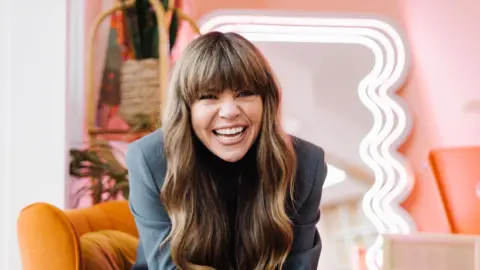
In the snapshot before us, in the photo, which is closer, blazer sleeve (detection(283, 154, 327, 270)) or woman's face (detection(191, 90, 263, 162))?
woman's face (detection(191, 90, 263, 162))

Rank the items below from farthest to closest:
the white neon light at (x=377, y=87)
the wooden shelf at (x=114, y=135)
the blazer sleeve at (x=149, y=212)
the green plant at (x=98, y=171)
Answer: the white neon light at (x=377, y=87) → the wooden shelf at (x=114, y=135) → the green plant at (x=98, y=171) → the blazer sleeve at (x=149, y=212)

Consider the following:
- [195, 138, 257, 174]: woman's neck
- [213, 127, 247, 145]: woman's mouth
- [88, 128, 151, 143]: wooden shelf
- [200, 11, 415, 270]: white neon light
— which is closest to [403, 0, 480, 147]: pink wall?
[200, 11, 415, 270]: white neon light

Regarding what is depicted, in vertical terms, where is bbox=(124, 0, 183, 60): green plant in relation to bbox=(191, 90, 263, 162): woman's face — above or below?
above

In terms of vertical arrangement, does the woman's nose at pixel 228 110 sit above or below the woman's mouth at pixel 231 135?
above

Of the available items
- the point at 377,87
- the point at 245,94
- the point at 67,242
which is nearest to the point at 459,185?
the point at 377,87

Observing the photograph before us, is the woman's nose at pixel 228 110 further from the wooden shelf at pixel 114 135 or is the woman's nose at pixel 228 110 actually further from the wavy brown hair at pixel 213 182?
the wooden shelf at pixel 114 135

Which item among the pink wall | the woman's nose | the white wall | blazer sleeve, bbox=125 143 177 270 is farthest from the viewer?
the pink wall

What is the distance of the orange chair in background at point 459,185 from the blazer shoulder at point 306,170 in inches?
60.7

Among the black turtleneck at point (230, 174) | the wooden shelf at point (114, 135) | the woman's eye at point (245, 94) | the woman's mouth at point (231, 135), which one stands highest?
the woman's eye at point (245, 94)

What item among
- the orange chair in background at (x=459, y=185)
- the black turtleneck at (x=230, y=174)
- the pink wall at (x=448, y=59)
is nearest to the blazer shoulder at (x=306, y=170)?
the black turtleneck at (x=230, y=174)

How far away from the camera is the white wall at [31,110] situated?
2547mm

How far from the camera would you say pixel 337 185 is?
3.38 meters

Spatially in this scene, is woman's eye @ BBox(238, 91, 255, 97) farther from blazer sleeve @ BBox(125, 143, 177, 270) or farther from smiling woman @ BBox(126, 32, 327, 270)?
blazer sleeve @ BBox(125, 143, 177, 270)

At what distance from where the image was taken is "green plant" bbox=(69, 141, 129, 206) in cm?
308
